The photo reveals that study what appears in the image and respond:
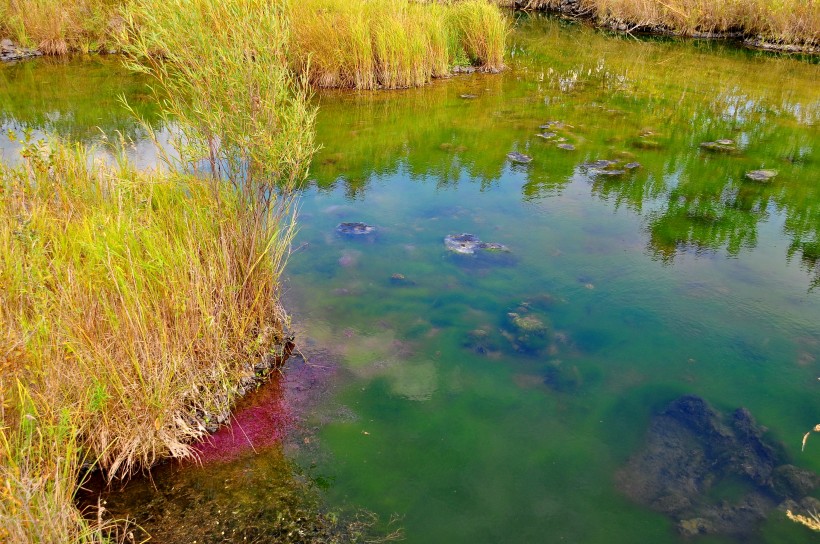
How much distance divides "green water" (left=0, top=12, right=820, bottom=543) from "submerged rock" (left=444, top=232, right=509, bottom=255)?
0.39 ft

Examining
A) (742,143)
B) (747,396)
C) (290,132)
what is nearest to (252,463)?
(290,132)

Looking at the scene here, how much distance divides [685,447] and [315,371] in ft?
7.89

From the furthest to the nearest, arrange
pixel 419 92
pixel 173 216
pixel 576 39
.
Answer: pixel 576 39, pixel 419 92, pixel 173 216

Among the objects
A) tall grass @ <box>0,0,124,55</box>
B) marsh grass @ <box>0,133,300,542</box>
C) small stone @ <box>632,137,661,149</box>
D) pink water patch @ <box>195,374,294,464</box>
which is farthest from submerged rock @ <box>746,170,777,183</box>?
tall grass @ <box>0,0,124,55</box>

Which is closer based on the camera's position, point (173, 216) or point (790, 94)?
point (173, 216)

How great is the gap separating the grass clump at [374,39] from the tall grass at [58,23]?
15.3ft

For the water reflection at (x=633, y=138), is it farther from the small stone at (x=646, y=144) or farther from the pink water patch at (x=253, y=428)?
the pink water patch at (x=253, y=428)

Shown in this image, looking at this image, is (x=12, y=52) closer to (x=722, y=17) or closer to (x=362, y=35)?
(x=362, y=35)

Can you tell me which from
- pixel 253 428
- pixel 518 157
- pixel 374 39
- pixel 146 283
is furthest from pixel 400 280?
pixel 374 39

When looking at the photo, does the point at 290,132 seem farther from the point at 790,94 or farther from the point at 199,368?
the point at 790,94

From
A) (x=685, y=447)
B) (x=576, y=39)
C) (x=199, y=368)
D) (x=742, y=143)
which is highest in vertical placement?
(x=576, y=39)

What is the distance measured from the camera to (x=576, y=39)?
1531 cm

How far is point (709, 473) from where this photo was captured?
3.32 meters

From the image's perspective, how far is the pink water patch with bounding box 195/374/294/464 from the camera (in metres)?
3.35
